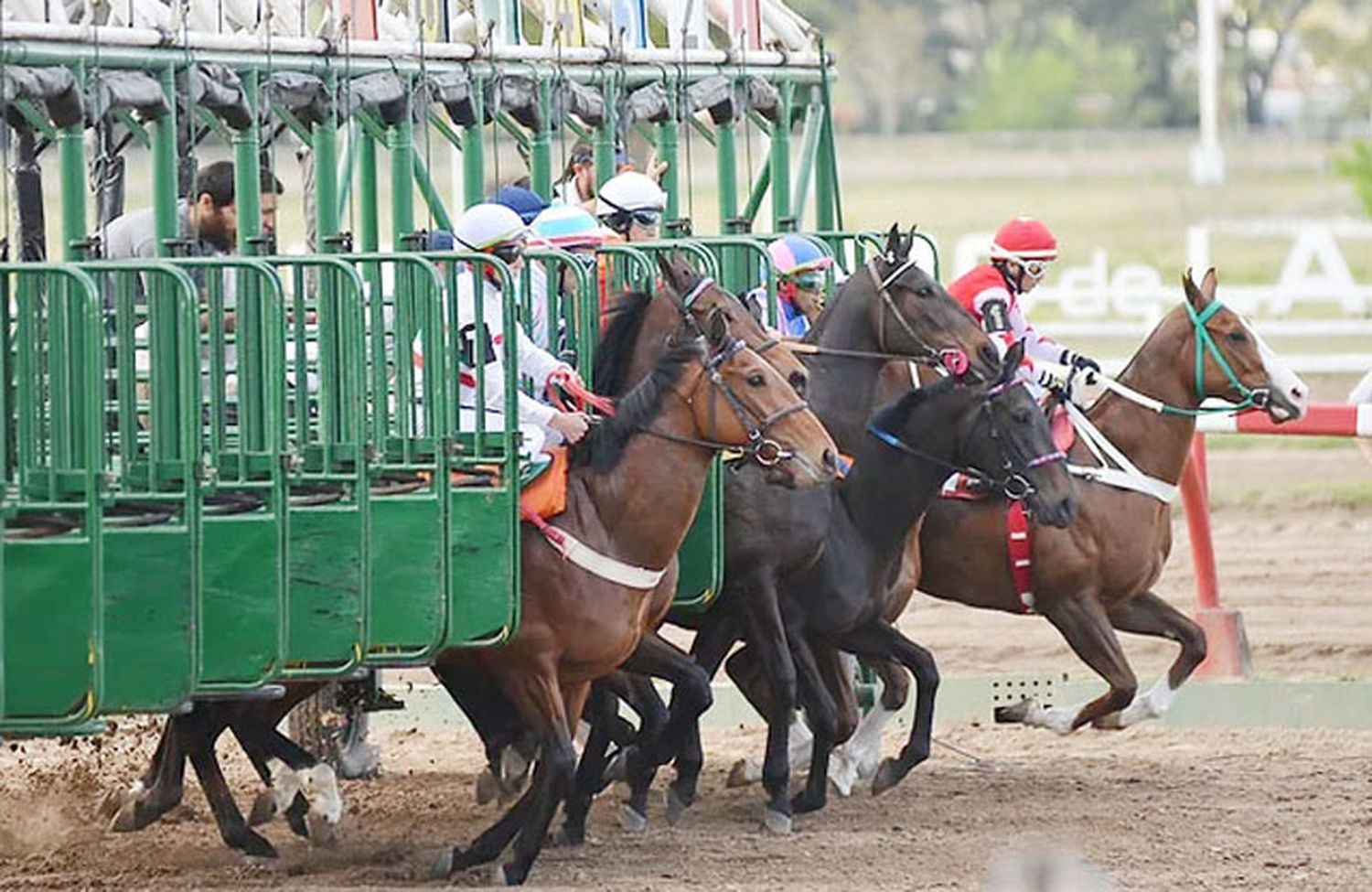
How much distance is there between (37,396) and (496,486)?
5.21 feet

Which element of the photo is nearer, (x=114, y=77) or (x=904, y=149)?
(x=114, y=77)

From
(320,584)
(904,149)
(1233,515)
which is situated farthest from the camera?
(904,149)


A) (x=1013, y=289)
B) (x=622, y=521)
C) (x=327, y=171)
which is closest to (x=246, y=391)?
(x=622, y=521)

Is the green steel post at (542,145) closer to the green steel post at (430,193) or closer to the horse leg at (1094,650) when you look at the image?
the green steel post at (430,193)

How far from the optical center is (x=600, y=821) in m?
10.4

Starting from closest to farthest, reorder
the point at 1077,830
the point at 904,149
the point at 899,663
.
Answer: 1. the point at 1077,830
2. the point at 899,663
3. the point at 904,149

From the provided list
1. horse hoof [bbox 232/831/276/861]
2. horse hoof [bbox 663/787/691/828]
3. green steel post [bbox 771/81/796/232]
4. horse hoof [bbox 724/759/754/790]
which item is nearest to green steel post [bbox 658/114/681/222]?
green steel post [bbox 771/81/796/232]

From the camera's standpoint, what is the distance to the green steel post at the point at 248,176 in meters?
9.07

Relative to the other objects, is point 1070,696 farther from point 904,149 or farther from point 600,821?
point 904,149

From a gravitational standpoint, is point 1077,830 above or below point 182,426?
below

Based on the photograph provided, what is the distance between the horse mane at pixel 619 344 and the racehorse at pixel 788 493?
0.55 metres

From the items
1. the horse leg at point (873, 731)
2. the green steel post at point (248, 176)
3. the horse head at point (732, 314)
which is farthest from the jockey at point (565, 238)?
the horse leg at point (873, 731)

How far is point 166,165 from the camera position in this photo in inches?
345

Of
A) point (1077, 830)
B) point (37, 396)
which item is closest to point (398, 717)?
point (1077, 830)
